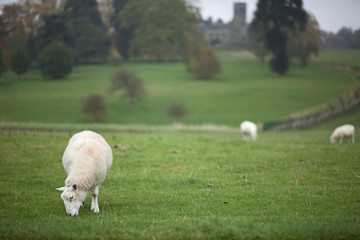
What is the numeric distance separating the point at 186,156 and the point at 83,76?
7915 centimetres

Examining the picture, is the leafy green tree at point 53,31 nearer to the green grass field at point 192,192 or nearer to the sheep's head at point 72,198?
the green grass field at point 192,192

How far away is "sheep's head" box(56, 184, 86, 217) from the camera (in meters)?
8.16

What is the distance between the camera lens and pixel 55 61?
260ft

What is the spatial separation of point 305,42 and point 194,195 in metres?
91.7

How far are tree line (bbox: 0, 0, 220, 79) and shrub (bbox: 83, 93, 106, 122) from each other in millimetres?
18202

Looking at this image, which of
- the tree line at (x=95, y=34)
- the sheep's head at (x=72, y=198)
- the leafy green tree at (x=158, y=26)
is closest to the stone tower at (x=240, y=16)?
the tree line at (x=95, y=34)

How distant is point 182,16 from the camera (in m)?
113

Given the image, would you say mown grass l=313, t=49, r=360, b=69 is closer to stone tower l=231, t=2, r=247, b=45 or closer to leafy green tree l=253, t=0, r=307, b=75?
leafy green tree l=253, t=0, r=307, b=75

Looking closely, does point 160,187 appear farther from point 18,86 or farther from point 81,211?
point 18,86

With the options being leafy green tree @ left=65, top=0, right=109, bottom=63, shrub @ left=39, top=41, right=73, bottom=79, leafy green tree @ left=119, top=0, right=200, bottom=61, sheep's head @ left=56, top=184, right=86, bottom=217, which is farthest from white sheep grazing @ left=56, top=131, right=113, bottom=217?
leafy green tree @ left=119, top=0, right=200, bottom=61

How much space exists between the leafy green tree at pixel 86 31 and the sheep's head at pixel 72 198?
90.4m

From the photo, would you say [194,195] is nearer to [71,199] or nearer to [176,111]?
[71,199]

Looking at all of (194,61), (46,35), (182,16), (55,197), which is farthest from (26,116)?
(182,16)

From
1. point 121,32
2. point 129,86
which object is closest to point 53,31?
point 129,86
